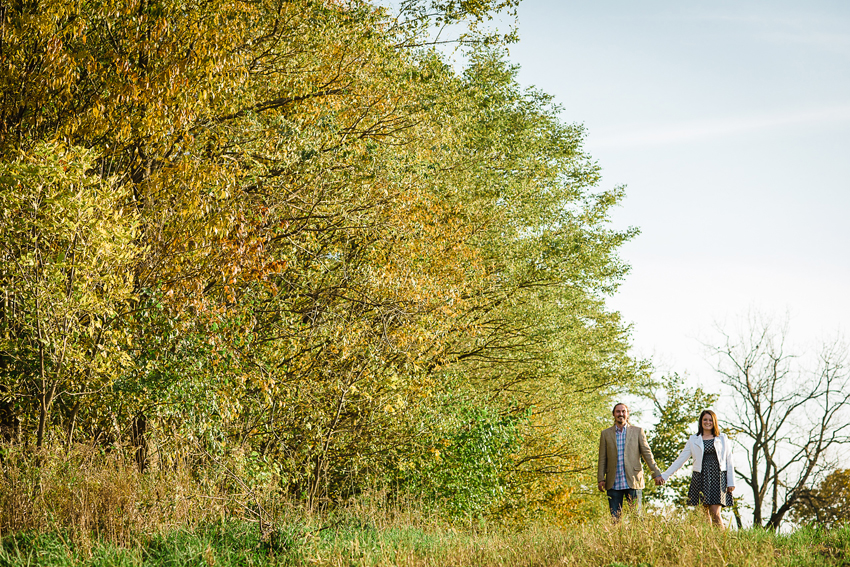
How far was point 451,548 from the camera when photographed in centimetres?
805

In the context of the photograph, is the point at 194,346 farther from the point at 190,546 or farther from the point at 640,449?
the point at 640,449

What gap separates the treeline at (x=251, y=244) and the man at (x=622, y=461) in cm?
327

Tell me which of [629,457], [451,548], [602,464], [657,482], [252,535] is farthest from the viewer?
[602,464]

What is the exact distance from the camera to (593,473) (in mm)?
22188

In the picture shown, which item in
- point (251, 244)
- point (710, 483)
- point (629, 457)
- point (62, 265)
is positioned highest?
point (251, 244)

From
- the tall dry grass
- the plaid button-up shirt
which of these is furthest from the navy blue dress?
the tall dry grass

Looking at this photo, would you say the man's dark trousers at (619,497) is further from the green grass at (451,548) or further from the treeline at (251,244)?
the treeline at (251,244)

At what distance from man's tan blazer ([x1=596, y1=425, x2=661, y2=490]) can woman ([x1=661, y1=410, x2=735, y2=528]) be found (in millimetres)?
399

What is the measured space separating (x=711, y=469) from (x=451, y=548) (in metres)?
3.23

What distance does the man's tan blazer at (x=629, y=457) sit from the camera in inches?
369

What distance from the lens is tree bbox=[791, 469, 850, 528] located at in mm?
27281

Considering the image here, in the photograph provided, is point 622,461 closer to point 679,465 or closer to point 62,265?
point 679,465

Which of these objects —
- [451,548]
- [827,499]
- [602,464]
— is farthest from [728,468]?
[827,499]

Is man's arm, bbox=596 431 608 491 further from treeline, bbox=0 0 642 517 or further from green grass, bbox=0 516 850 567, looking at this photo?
treeline, bbox=0 0 642 517
